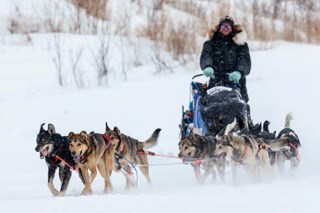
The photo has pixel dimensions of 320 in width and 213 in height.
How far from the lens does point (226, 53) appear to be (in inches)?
235

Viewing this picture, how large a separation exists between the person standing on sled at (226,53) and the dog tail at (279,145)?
2.19ft

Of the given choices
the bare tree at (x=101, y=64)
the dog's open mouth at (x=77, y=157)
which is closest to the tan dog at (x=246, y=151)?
the dog's open mouth at (x=77, y=157)

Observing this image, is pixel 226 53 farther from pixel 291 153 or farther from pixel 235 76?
pixel 291 153

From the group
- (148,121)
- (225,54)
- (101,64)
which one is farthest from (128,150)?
(101,64)

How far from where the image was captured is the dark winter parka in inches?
233

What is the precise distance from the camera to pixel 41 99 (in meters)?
10.4

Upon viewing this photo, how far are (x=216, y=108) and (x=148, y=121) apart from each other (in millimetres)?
3732

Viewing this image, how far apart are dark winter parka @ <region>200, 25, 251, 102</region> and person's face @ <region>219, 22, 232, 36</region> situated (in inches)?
1.6

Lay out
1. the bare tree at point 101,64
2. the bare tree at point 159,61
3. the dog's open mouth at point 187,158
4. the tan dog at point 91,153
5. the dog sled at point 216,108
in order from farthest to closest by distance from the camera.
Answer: the bare tree at point 159,61 < the bare tree at point 101,64 < the dog sled at point 216,108 < the dog's open mouth at point 187,158 < the tan dog at point 91,153

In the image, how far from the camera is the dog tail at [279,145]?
5457 mm

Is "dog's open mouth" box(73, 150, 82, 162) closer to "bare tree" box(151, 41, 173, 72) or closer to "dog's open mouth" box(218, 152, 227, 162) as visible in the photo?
"dog's open mouth" box(218, 152, 227, 162)

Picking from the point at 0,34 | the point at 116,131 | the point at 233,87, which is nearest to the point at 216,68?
the point at 233,87

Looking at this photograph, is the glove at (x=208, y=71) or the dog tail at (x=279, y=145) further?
the glove at (x=208, y=71)

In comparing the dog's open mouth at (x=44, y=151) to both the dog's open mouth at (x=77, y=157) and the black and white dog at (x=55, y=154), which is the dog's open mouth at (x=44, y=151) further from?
the dog's open mouth at (x=77, y=157)
